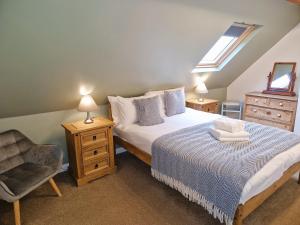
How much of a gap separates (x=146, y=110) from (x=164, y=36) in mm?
946

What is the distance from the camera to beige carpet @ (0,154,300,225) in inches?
76.5

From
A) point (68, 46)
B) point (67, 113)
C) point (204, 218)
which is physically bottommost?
point (204, 218)

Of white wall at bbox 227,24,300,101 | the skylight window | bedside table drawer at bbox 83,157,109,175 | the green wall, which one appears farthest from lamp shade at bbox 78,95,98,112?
white wall at bbox 227,24,300,101

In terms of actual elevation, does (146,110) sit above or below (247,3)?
below

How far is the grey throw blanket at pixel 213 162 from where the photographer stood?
1637mm

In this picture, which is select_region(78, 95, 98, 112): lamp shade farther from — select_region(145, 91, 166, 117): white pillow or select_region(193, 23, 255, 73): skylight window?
select_region(193, 23, 255, 73): skylight window

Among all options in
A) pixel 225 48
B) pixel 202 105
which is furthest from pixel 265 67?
pixel 202 105

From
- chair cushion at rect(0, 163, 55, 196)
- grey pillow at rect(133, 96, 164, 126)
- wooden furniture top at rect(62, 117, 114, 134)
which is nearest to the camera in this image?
chair cushion at rect(0, 163, 55, 196)

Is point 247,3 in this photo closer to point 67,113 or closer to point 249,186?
point 249,186

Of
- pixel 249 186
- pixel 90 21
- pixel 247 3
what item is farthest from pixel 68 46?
pixel 247 3

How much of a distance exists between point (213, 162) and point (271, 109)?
256 cm

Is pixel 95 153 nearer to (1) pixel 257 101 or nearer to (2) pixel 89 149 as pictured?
(2) pixel 89 149

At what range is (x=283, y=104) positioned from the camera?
356cm

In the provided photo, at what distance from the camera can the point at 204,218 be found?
76.9 inches
